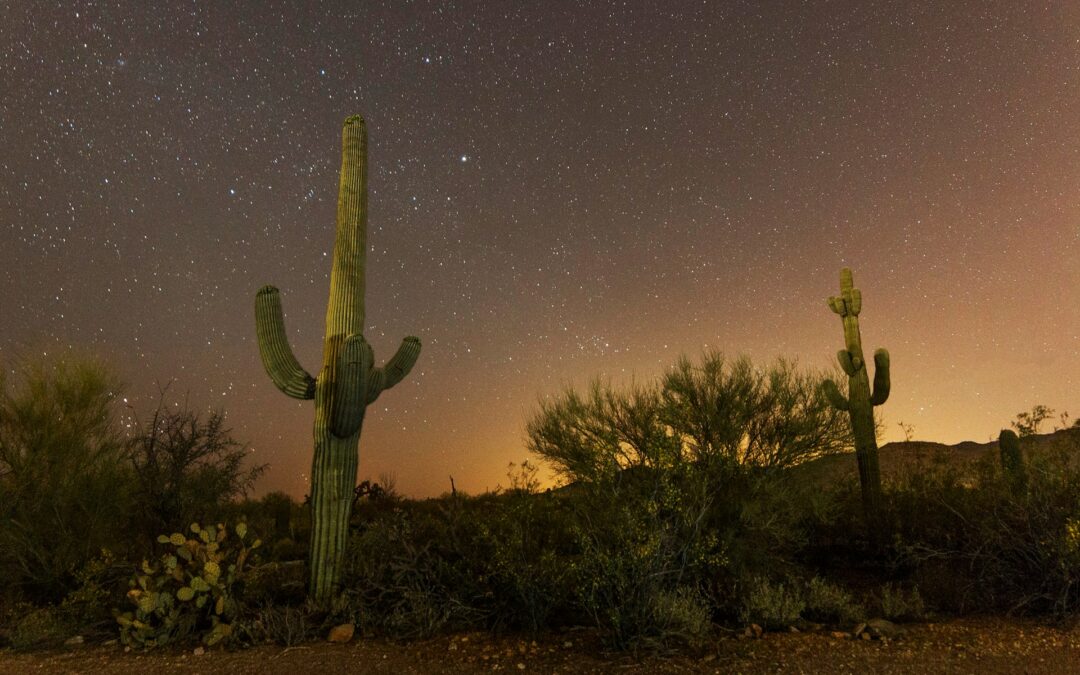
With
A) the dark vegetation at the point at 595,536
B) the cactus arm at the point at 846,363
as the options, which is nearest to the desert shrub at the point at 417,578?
the dark vegetation at the point at 595,536

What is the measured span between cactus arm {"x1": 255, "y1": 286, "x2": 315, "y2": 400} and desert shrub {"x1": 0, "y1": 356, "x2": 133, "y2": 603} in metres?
4.24

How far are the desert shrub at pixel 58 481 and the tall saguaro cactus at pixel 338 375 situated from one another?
4.13m

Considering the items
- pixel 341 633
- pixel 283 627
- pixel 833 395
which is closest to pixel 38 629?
pixel 283 627

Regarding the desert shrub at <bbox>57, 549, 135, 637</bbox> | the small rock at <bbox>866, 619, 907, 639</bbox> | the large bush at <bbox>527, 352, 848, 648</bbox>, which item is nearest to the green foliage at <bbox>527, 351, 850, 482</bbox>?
the large bush at <bbox>527, 352, 848, 648</bbox>

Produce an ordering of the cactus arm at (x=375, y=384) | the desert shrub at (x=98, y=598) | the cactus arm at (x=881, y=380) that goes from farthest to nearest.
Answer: the cactus arm at (x=881, y=380) < the cactus arm at (x=375, y=384) < the desert shrub at (x=98, y=598)

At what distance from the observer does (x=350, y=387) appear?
339 inches

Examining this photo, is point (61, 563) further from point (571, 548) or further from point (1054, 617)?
point (1054, 617)

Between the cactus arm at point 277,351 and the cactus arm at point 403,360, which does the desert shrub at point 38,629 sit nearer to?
the cactus arm at point 277,351

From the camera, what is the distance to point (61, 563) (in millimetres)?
10016

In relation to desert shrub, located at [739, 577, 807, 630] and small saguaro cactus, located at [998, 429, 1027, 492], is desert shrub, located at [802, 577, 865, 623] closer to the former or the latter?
desert shrub, located at [739, 577, 807, 630]

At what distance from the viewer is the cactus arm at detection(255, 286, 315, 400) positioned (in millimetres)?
9156

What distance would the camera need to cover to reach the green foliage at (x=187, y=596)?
24.5ft

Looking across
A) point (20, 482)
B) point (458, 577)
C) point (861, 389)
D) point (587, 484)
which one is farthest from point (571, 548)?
point (20, 482)

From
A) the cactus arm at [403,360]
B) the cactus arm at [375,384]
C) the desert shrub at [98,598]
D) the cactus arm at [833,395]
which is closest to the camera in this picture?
the desert shrub at [98,598]
